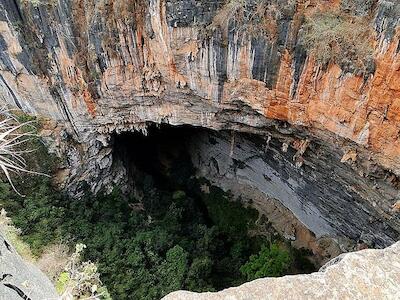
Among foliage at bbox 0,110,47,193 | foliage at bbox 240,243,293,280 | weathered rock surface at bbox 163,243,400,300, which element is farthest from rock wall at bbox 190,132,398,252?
foliage at bbox 0,110,47,193

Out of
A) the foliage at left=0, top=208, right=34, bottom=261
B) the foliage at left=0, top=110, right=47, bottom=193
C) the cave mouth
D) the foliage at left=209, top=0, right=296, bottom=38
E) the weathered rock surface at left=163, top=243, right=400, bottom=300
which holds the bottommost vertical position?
the cave mouth

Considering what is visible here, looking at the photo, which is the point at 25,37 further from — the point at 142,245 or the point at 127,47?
the point at 142,245

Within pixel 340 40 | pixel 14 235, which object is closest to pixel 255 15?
pixel 340 40

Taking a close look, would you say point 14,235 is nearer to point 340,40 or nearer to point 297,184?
point 297,184

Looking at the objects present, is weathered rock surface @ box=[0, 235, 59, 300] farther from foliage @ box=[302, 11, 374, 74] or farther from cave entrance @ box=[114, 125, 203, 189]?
cave entrance @ box=[114, 125, 203, 189]

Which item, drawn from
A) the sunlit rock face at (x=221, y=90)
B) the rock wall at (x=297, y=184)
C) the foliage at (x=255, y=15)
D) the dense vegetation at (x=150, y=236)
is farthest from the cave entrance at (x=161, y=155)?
the foliage at (x=255, y=15)

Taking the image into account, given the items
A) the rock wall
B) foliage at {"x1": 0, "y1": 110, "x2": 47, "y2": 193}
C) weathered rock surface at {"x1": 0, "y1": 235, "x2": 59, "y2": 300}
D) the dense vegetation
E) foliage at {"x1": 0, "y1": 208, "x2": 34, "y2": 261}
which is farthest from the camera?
the dense vegetation

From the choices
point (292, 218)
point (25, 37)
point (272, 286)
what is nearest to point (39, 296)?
point (272, 286)
